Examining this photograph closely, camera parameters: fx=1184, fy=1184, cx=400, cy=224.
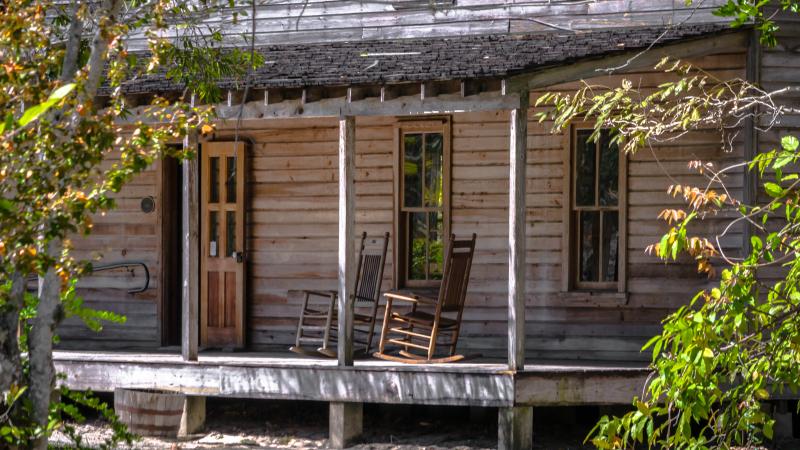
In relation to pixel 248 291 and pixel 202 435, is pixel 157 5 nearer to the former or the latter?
pixel 202 435

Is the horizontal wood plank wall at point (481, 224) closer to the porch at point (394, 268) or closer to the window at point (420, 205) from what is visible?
the porch at point (394, 268)

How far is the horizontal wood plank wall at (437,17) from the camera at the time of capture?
11.5m

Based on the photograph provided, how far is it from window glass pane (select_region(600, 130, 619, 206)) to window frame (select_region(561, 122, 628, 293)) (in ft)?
0.22

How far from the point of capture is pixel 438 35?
40.0 feet

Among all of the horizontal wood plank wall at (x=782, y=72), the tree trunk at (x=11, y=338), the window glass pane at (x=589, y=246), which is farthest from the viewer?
the window glass pane at (x=589, y=246)

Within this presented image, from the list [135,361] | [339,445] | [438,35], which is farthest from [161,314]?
[438,35]

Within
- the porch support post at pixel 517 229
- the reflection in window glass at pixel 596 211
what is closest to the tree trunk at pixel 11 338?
the porch support post at pixel 517 229

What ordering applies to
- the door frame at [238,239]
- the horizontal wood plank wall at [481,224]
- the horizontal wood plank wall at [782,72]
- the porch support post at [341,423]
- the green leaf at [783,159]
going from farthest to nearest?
the door frame at [238,239] < the horizontal wood plank wall at [481,224] < the horizontal wood plank wall at [782,72] < the porch support post at [341,423] < the green leaf at [783,159]

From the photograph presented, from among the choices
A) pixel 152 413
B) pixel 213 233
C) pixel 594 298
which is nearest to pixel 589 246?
pixel 594 298

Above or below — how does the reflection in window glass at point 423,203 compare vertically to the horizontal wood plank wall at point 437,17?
below

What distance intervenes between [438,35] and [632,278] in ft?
10.5

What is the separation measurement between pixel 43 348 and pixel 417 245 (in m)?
6.66

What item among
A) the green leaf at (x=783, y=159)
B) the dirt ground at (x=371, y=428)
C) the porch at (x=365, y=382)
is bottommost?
the dirt ground at (x=371, y=428)

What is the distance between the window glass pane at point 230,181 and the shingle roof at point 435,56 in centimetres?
136
